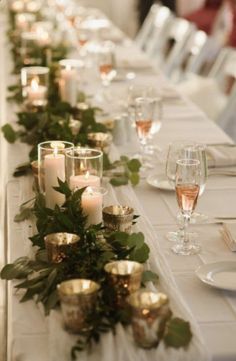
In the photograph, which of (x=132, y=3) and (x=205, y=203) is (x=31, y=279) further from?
(x=132, y=3)

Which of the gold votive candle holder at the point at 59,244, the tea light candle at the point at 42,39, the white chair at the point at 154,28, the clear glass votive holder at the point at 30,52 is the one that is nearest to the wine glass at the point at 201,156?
the gold votive candle holder at the point at 59,244

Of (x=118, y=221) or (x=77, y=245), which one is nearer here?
(x=77, y=245)

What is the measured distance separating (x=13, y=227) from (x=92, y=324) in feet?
1.95

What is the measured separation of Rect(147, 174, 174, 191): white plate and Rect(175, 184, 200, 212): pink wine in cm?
43

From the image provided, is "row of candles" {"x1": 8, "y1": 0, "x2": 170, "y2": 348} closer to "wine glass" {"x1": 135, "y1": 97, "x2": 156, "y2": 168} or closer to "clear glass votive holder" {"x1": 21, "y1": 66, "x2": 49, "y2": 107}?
"wine glass" {"x1": 135, "y1": 97, "x2": 156, "y2": 168}

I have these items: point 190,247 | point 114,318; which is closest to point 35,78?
point 190,247

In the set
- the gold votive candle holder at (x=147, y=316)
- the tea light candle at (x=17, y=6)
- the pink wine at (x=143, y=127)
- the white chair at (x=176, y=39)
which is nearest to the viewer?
the gold votive candle holder at (x=147, y=316)

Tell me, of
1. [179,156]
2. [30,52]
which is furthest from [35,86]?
[179,156]

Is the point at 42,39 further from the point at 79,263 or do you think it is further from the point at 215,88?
the point at 79,263

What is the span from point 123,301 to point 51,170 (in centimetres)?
56

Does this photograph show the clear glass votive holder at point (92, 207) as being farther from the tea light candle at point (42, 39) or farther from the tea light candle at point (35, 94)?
the tea light candle at point (42, 39)

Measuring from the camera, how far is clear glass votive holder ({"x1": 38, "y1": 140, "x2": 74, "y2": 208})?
1828mm

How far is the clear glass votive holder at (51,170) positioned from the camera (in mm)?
1828

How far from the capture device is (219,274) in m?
1.64
